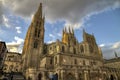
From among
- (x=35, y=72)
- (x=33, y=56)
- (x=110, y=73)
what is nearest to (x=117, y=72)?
(x=110, y=73)

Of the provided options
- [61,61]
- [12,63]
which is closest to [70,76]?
[61,61]

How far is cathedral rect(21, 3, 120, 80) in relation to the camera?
4006 cm

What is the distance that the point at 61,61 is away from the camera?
1858 inches

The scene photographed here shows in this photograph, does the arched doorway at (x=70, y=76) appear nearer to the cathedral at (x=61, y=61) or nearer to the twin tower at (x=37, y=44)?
the cathedral at (x=61, y=61)

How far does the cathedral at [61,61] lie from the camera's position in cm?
4006

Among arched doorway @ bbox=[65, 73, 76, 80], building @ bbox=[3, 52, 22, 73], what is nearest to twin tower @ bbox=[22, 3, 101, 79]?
building @ bbox=[3, 52, 22, 73]

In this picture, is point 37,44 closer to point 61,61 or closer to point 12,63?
point 12,63

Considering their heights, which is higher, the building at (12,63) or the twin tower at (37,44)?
the twin tower at (37,44)

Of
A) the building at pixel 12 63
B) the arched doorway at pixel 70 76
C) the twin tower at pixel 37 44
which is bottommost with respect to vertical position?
the arched doorway at pixel 70 76

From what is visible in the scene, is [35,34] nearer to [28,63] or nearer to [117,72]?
[28,63]

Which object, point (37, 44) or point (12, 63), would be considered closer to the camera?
point (37, 44)

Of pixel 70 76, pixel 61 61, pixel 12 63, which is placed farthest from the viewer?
pixel 12 63

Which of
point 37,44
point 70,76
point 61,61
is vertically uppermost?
point 37,44

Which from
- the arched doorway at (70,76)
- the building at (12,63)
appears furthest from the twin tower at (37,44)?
the arched doorway at (70,76)
